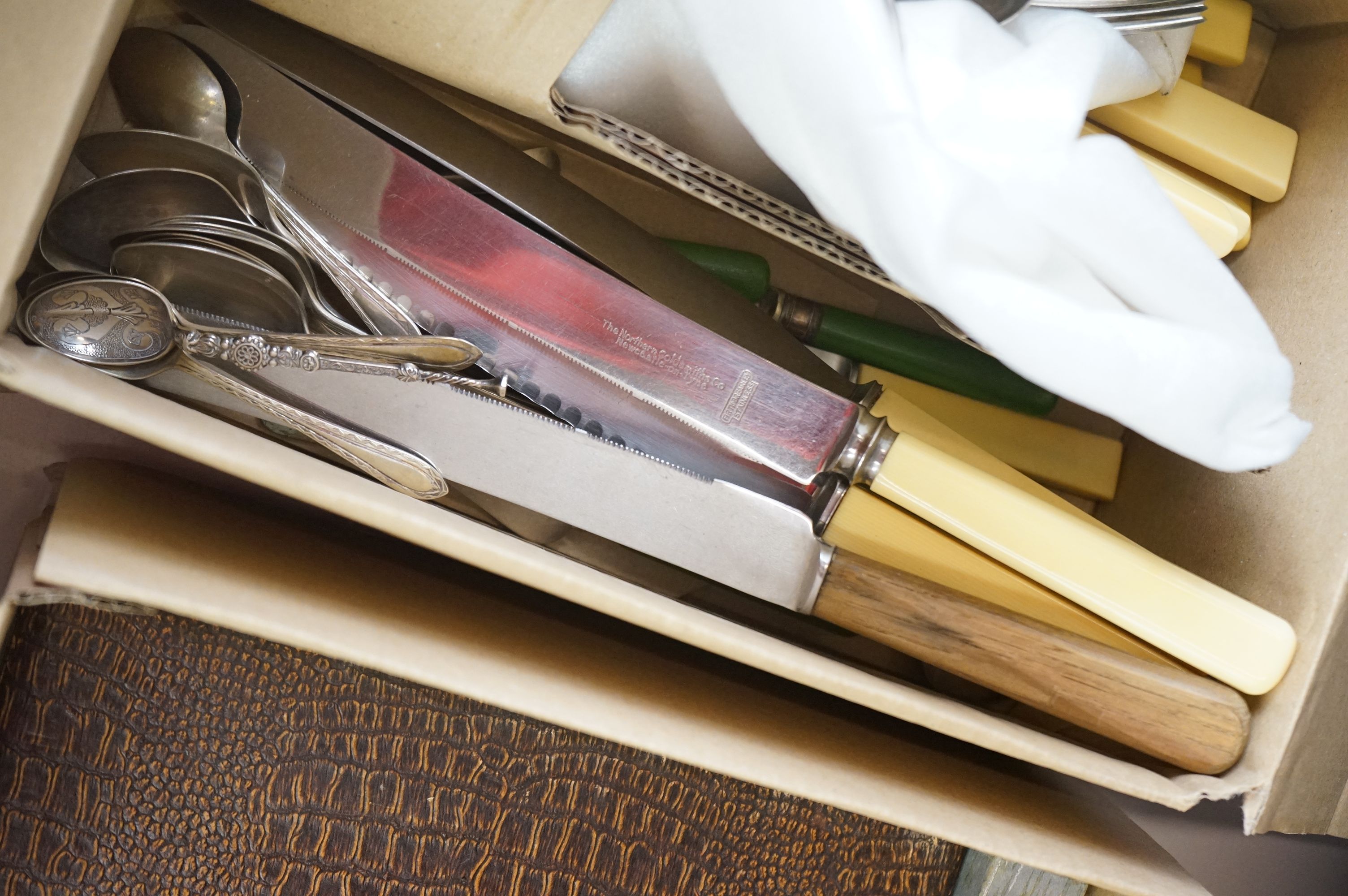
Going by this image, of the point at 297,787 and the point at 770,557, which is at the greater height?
the point at 770,557

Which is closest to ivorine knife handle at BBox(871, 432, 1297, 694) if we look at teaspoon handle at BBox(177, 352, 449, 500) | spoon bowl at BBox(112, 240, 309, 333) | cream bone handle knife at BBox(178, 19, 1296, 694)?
cream bone handle knife at BBox(178, 19, 1296, 694)

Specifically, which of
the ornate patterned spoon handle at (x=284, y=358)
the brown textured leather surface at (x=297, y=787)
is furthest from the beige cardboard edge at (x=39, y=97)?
the brown textured leather surface at (x=297, y=787)

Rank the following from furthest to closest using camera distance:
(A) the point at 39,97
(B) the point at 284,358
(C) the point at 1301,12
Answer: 1. (C) the point at 1301,12
2. (B) the point at 284,358
3. (A) the point at 39,97

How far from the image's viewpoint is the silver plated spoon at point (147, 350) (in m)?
0.46

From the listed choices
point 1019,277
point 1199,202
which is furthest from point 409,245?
point 1199,202

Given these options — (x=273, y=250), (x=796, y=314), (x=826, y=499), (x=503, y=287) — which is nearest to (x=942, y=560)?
(x=826, y=499)

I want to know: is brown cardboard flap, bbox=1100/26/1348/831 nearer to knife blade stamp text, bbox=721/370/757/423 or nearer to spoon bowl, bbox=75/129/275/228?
knife blade stamp text, bbox=721/370/757/423

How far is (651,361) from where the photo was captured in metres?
0.52

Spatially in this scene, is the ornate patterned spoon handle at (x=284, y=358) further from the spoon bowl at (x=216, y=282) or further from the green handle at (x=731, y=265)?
the green handle at (x=731, y=265)

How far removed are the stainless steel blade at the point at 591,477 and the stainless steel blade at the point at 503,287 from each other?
0.04 metres

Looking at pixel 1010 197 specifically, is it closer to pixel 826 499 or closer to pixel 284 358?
pixel 826 499

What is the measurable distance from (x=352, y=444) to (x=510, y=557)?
133 mm

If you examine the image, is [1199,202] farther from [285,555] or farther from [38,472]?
[38,472]

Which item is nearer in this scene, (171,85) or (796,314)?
(171,85)
